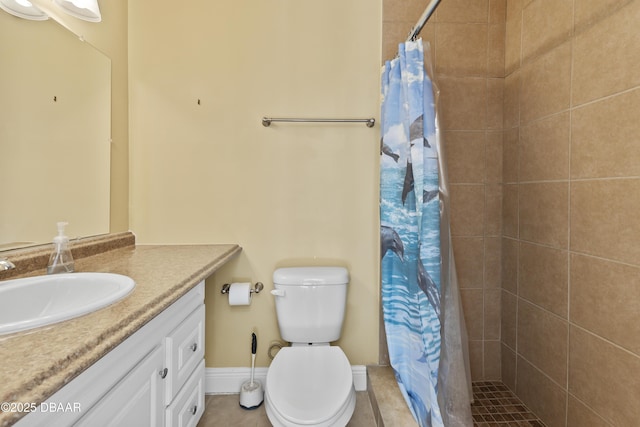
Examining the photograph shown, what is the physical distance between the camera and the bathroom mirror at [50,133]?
1062 millimetres

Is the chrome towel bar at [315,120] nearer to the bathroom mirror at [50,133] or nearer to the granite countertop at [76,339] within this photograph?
the bathroom mirror at [50,133]

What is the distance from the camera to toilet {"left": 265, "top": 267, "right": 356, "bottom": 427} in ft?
3.77

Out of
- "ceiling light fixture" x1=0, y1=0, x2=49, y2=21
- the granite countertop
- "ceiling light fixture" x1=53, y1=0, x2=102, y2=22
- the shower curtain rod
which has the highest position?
"ceiling light fixture" x1=53, y1=0, x2=102, y2=22

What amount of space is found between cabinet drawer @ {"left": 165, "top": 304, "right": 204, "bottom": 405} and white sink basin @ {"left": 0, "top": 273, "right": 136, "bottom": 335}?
251mm

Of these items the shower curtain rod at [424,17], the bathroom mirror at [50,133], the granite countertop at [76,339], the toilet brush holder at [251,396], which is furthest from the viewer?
the toilet brush holder at [251,396]

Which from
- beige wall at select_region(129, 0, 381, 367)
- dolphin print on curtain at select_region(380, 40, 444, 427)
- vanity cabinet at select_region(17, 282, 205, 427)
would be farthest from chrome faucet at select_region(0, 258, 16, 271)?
dolphin print on curtain at select_region(380, 40, 444, 427)

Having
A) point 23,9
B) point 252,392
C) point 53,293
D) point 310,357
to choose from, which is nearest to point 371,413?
point 310,357

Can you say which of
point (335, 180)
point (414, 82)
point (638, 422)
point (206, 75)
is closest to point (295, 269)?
point (335, 180)

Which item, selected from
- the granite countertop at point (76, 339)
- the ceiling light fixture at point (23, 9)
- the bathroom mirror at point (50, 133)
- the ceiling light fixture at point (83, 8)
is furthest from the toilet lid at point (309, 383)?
the ceiling light fixture at point (83, 8)

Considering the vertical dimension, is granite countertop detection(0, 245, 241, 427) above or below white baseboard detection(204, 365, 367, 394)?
above

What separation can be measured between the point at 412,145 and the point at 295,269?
854 millimetres

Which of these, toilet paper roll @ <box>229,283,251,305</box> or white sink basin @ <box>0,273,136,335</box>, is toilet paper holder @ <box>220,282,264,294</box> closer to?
toilet paper roll @ <box>229,283,251,305</box>

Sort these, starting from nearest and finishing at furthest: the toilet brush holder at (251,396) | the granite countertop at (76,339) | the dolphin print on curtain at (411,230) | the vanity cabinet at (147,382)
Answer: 1. the granite countertop at (76,339)
2. the vanity cabinet at (147,382)
3. the dolphin print on curtain at (411,230)
4. the toilet brush holder at (251,396)

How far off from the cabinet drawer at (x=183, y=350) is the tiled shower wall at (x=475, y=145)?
1.46m
